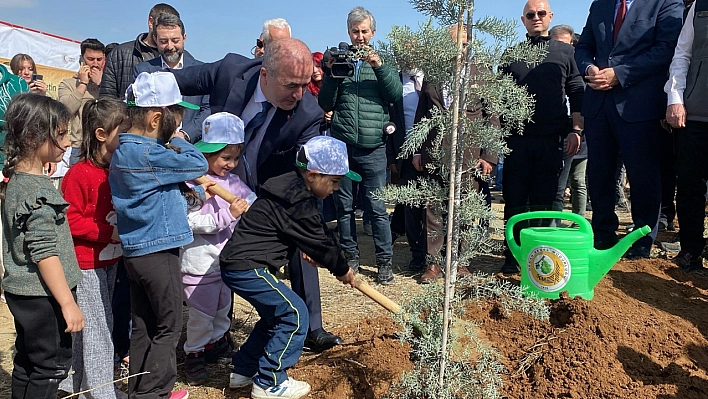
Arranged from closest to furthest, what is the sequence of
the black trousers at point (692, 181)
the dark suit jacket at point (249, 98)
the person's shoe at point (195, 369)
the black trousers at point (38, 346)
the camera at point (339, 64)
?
1. the black trousers at point (38, 346)
2. the person's shoe at point (195, 369)
3. the dark suit jacket at point (249, 98)
4. the black trousers at point (692, 181)
5. the camera at point (339, 64)

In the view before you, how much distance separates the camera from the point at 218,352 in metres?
3.62

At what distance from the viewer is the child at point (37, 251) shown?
2400mm

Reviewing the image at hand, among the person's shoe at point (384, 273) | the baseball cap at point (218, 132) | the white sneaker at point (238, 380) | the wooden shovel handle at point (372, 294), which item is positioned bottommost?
the white sneaker at point (238, 380)

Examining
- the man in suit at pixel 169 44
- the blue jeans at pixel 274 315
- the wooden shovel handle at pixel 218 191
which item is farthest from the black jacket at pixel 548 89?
the blue jeans at pixel 274 315

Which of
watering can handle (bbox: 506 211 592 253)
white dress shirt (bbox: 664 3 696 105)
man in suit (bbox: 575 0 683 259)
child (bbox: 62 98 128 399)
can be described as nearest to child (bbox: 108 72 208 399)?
child (bbox: 62 98 128 399)

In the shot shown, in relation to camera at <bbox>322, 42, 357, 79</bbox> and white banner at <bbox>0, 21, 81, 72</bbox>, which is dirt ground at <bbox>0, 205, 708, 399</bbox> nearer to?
camera at <bbox>322, 42, 357, 79</bbox>

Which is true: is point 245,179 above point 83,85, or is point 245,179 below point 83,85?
below

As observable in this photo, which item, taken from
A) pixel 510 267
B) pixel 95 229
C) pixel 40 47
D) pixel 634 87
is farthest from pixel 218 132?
pixel 40 47

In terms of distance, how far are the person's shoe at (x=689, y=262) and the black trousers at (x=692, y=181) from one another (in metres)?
0.03

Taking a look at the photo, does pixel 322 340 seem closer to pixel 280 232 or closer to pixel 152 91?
pixel 280 232

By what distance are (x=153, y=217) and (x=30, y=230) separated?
1.61 feet

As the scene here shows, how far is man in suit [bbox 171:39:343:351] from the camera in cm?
352

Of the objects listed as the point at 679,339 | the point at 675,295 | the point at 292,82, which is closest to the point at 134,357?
the point at 292,82

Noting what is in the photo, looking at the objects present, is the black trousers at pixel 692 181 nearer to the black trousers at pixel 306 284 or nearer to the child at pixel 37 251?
the black trousers at pixel 306 284
